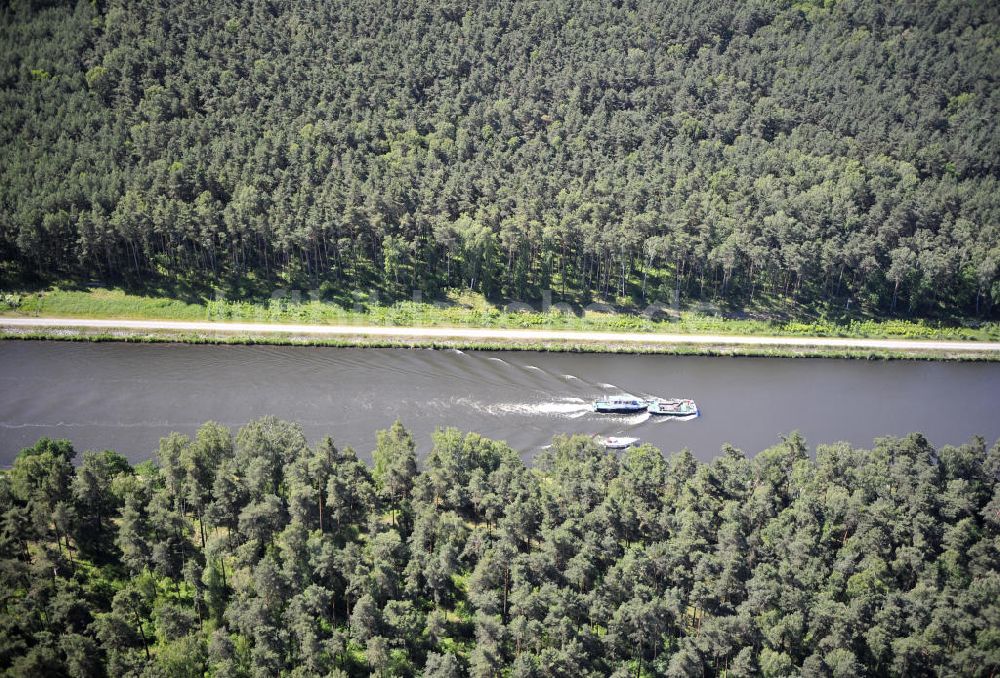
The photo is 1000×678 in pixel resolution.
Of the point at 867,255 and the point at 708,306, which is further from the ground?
the point at 867,255

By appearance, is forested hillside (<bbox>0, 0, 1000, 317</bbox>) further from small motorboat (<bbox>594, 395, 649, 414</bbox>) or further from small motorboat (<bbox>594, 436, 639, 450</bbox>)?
small motorboat (<bbox>594, 436, 639, 450</bbox>)

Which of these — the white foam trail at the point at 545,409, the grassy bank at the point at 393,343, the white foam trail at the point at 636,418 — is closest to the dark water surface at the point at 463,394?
the white foam trail at the point at 545,409

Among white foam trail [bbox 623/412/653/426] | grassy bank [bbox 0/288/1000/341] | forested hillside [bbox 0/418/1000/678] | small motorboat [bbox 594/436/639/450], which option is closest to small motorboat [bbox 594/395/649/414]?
white foam trail [bbox 623/412/653/426]

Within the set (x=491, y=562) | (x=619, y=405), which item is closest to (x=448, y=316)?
(x=619, y=405)

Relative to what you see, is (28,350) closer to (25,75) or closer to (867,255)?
(25,75)

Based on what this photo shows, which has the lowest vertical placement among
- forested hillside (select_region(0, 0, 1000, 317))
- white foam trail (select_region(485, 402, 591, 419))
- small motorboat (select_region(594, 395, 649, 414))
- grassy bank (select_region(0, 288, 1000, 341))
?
white foam trail (select_region(485, 402, 591, 419))

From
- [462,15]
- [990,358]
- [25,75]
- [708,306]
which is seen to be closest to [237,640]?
[708,306]

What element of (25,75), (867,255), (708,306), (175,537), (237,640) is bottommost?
(237,640)
